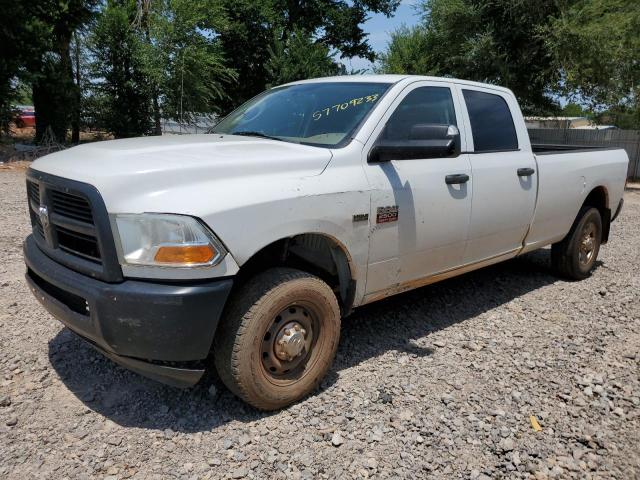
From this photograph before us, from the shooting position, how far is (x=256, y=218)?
2.81 m

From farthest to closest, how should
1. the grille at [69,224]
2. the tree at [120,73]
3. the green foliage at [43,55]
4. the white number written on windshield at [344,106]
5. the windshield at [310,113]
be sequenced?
the tree at [120,73] → the green foliage at [43,55] → the white number written on windshield at [344,106] → the windshield at [310,113] → the grille at [69,224]

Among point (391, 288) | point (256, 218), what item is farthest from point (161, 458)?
point (391, 288)

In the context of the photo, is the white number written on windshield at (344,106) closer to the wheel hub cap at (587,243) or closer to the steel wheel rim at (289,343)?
the steel wheel rim at (289,343)

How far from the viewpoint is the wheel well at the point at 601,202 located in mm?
5926

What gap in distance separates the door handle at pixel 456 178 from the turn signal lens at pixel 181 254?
6.54ft

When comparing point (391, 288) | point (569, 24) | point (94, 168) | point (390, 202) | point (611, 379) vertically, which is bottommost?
point (611, 379)

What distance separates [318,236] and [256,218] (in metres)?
0.59

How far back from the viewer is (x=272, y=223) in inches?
113

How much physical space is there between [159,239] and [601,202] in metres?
5.22

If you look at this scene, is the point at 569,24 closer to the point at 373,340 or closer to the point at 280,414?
the point at 373,340

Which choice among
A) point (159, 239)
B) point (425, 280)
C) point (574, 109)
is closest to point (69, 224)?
point (159, 239)

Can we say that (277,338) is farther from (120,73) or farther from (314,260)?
(120,73)

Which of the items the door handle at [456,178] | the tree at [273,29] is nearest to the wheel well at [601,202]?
the door handle at [456,178]

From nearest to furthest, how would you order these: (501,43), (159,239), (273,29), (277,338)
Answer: (159,239) → (277,338) → (501,43) → (273,29)
